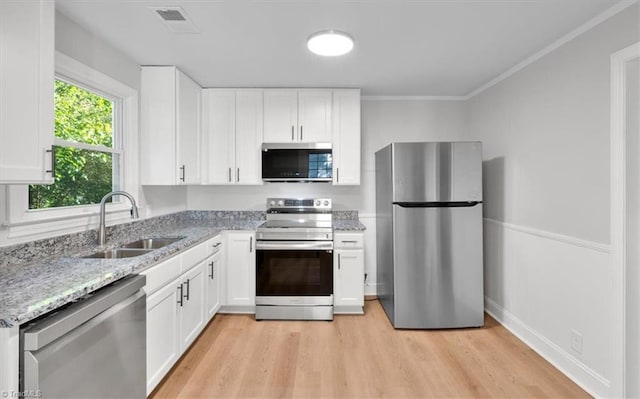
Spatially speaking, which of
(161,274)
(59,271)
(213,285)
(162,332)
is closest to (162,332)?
(162,332)

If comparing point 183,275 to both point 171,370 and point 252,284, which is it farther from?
point 252,284

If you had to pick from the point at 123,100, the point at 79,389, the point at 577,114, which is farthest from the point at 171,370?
the point at 577,114

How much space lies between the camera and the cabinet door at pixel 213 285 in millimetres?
2856

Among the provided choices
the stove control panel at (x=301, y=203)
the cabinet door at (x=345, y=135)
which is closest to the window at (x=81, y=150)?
the stove control panel at (x=301, y=203)

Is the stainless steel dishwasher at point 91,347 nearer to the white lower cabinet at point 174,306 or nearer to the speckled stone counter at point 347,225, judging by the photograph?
the white lower cabinet at point 174,306

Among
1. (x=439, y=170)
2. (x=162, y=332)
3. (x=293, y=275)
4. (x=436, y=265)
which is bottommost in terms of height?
(x=162, y=332)

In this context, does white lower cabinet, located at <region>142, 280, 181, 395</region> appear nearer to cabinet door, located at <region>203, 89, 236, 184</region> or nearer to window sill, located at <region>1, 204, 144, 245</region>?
window sill, located at <region>1, 204, 144, 245</region>

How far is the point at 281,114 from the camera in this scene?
3.43m

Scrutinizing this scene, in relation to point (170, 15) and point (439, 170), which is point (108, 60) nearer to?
point (170, 15)

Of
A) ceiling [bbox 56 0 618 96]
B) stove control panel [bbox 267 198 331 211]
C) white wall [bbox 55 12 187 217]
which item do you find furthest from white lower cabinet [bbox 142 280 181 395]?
ceiling [bbox 56 0 618 96]

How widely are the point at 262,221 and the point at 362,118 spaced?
5.44 ft

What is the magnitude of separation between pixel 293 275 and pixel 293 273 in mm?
19

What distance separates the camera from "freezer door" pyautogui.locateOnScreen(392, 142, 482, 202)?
283 centimetres

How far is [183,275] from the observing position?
2334 mm
